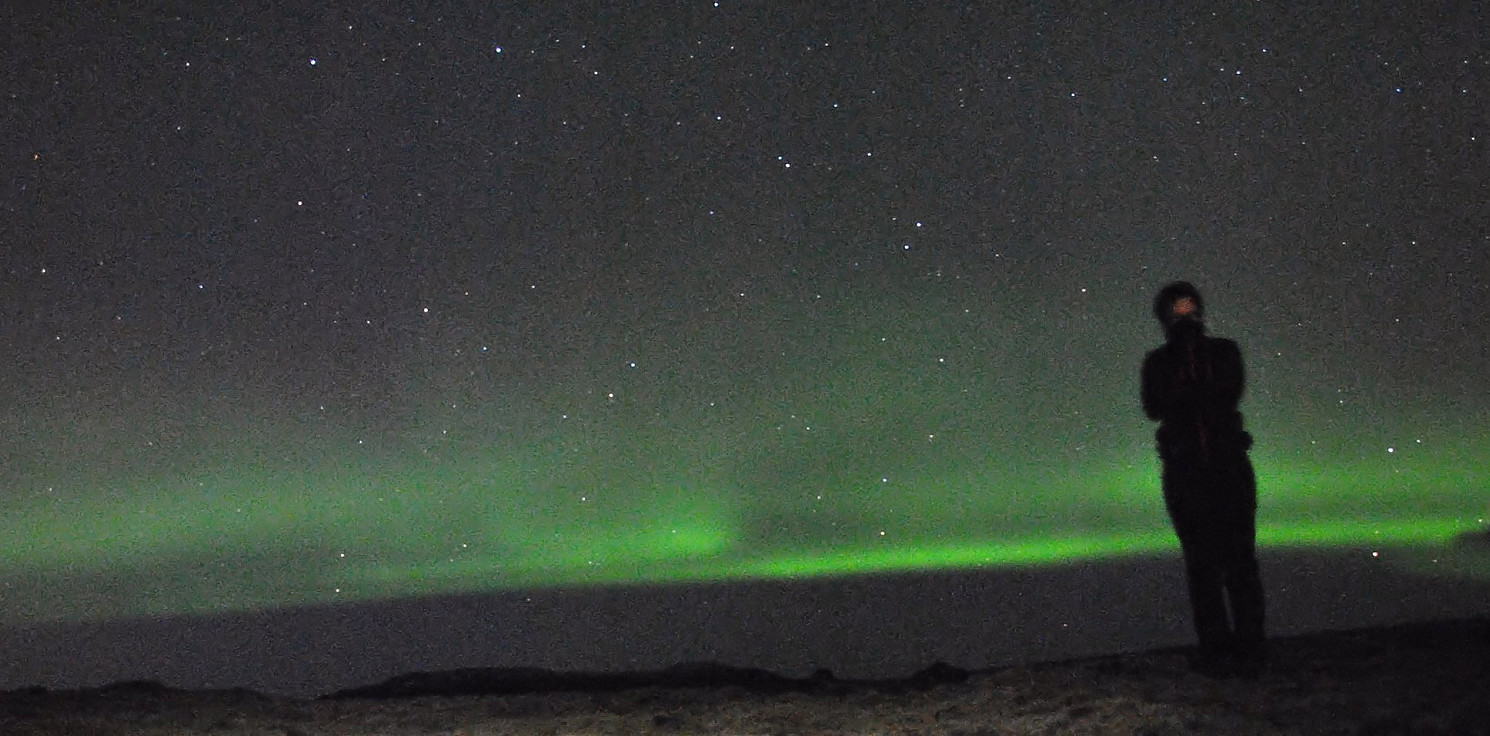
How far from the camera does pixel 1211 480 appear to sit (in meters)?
6.72

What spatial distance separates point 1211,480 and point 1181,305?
1032 millimetres

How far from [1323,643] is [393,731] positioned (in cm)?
603

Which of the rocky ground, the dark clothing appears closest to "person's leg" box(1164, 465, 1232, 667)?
the dark clothing

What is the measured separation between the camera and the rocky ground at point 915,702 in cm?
556

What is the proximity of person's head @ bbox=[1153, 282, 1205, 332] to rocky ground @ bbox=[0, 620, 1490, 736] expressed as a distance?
80.9 inches

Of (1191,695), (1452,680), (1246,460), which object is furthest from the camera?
(1246,460)

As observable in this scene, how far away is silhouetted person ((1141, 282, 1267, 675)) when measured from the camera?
22.0 ft

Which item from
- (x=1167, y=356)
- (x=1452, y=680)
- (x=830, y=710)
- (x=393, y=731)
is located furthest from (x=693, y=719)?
(x=1452, y=680)

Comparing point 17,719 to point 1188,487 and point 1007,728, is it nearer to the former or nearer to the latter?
point 1007,728

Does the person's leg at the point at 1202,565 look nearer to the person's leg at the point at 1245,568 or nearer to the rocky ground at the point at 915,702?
the person's leg at the point at 1245,568

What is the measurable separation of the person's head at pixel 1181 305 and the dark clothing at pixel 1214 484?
5 cm

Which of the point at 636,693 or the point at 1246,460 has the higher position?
the point at 1246,460

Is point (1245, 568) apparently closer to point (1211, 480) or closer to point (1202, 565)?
point (1202, 565)

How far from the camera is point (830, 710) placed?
7320mm
